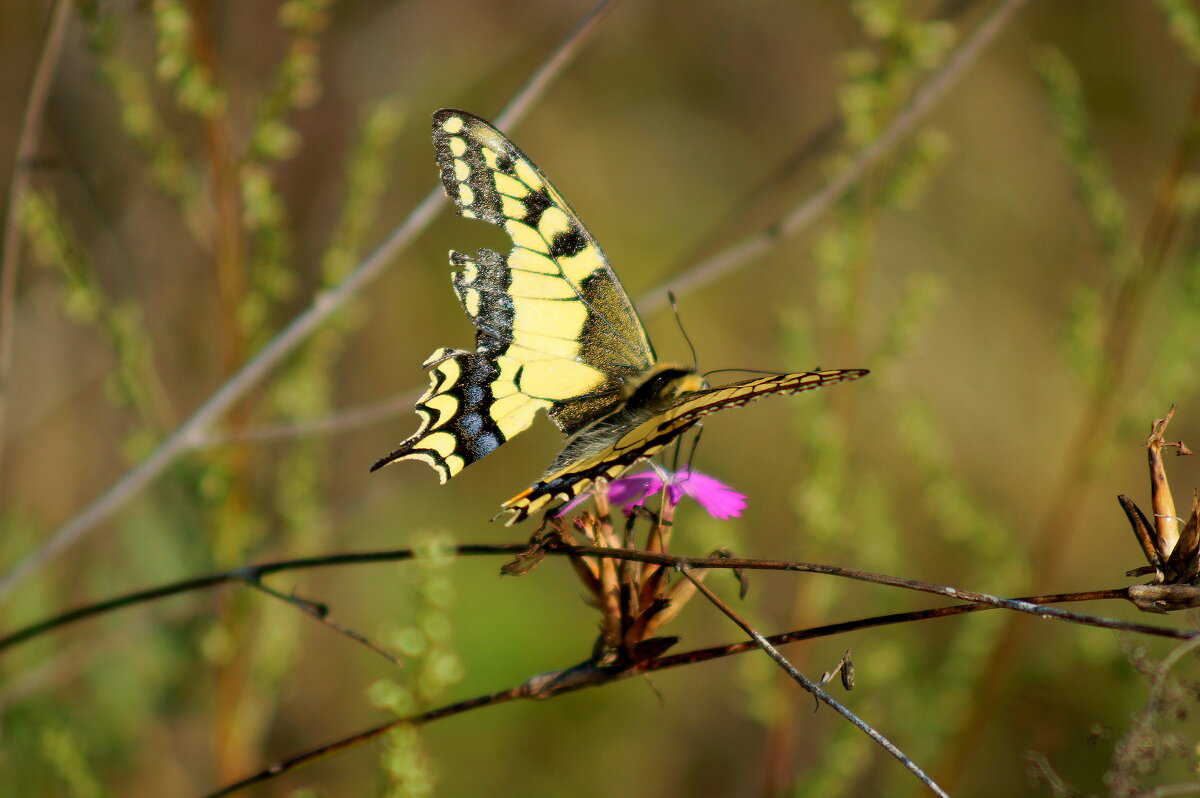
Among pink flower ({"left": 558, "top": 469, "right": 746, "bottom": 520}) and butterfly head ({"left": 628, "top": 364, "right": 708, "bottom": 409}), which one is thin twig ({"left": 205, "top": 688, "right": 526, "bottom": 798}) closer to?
pink flower ({"left": 558, "top": 469, "right": 746, "bottom": 520})

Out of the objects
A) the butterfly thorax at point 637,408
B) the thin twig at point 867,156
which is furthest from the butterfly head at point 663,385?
the thin twig at point 867,156

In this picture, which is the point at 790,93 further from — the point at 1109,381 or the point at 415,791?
the point at 415,791

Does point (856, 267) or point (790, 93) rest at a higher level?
point (790, 93)

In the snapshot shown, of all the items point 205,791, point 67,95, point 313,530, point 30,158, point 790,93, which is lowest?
point 205,791

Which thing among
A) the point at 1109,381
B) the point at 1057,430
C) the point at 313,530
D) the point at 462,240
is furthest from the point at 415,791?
the point at 1057,430

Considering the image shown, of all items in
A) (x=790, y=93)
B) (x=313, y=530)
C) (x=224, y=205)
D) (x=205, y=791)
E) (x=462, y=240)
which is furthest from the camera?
(x=790, y=93)

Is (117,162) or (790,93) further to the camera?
(790,93)

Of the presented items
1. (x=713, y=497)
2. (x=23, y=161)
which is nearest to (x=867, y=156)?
(x=713, y=497)

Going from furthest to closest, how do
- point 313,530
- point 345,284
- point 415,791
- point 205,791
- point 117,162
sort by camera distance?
point 117,162, point 205,791, point 313,530, point 345,284, point 415,791
